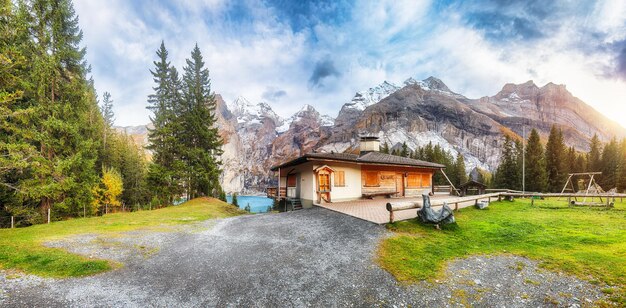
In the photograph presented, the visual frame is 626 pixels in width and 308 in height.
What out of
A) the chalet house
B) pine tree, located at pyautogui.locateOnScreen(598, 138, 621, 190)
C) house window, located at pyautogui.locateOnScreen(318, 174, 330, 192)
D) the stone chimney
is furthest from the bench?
pine tree, located at pyautogui.locateOnScreen(598, 138, 621, 190)

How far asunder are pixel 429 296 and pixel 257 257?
467cm

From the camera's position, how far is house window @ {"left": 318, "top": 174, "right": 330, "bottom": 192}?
17.0 meters

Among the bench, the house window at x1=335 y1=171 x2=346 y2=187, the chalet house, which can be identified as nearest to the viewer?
the chalet house

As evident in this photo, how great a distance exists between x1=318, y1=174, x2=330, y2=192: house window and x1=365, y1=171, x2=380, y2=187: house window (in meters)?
4.07

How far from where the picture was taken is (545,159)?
35.6 m

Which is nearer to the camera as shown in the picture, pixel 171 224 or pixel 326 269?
pixel 326 269

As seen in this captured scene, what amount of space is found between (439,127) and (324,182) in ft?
419

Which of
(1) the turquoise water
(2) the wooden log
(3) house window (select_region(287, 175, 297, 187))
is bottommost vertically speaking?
(1) the turquoise water

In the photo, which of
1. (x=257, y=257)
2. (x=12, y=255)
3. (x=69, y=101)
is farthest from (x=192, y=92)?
(x=257, y=257)

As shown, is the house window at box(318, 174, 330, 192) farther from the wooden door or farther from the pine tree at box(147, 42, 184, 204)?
the pine tree at box(147, 42, 184, 204)

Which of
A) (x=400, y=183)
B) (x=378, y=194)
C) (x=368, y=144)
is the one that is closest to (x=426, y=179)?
(x=400, y=183)

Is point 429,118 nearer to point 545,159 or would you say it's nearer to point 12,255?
point 545,159

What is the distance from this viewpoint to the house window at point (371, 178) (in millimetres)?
19625

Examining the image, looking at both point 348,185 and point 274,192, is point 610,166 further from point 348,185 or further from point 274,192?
point 274,192
